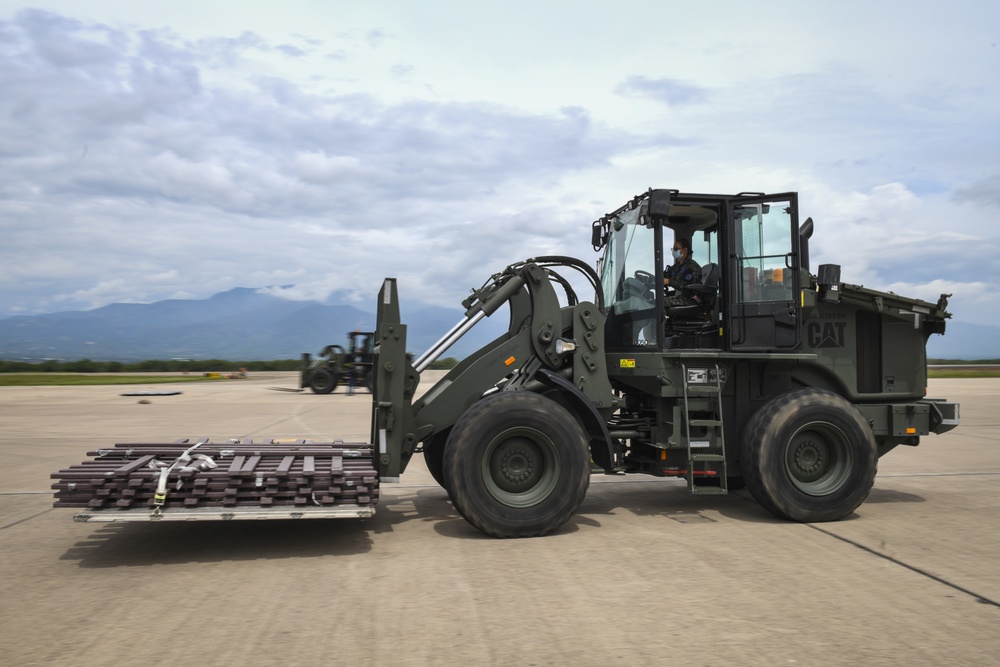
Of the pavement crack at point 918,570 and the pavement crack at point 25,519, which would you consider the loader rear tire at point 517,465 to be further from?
the pavement crack at point 25,519

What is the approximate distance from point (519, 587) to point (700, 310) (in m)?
4.06

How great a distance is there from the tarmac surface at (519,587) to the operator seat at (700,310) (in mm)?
1996

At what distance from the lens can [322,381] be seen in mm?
29469

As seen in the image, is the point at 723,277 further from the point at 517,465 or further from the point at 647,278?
the point at 517,465

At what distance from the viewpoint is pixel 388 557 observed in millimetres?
6250

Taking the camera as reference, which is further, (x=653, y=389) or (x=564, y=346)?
(x=653, y=389)

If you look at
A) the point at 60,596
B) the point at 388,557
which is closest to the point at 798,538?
the point at 388,557

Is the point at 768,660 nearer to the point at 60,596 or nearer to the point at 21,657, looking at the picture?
the point at 21,657

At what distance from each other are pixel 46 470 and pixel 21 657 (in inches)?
307

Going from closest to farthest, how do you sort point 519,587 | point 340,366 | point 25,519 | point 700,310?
point 519,587 → point 25,519 → point 700,310 → point 340,366

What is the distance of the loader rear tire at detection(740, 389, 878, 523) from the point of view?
294 inches

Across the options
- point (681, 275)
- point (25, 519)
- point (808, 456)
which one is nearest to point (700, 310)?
point (681, 275)

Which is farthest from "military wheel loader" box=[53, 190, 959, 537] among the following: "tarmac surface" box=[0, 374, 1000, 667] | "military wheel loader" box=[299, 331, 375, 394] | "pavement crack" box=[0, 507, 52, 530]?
"military wheel loader" box=[299, 331, 375, 394]

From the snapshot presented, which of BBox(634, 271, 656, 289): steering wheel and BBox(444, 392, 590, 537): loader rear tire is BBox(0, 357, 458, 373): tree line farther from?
BBox(444, 392, 590, 537): loader rear tire
